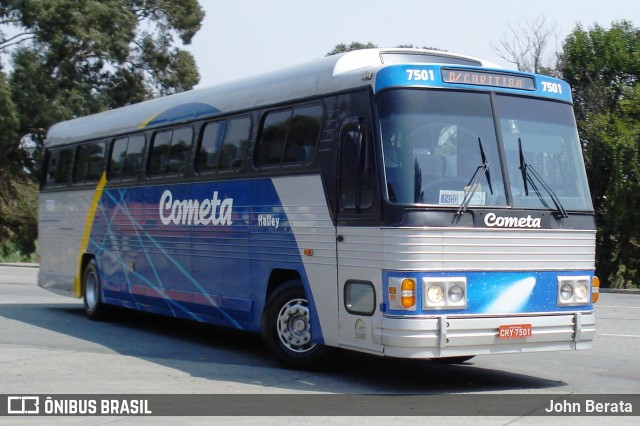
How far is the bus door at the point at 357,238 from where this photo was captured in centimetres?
939

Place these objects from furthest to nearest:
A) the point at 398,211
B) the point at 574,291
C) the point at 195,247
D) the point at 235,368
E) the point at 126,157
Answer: the point at 126,157 → the point at 195,247 → the point at 235,368 → the point at 574,291 → the point at 398,211

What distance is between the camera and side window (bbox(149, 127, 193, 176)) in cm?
1338

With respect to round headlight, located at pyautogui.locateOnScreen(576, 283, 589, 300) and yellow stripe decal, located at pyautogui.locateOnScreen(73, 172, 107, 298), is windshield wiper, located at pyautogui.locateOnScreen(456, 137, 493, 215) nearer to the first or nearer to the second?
round headlight, located at pyautogui.locateOnScreen(576, 283, 589, 300)

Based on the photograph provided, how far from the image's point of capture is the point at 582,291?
1002 cm

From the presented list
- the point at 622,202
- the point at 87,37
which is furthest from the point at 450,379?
the point at 87,37

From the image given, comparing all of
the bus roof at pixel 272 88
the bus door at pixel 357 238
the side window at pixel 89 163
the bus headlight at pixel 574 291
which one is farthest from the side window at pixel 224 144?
the bus headlight at pixel 574 291

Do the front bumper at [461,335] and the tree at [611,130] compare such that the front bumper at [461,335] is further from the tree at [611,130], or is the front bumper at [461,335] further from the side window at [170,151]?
the tree at [611,130]

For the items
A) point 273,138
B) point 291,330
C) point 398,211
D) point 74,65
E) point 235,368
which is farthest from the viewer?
Result: point 74,65

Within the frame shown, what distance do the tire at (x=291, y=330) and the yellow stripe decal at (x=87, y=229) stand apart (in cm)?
594

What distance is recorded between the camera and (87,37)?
4166cm

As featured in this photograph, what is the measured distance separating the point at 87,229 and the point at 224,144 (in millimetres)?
5154

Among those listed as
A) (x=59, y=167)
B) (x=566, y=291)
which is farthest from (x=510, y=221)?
(x=59, y=167)

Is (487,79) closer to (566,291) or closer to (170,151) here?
(566,291)

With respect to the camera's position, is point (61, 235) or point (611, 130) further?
point (611, 130)
